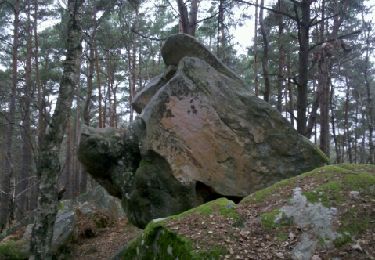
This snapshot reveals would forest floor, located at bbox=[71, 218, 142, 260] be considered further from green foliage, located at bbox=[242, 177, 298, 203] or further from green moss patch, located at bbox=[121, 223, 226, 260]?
green foliage, located at bbox=[242, 177, 298, 203]

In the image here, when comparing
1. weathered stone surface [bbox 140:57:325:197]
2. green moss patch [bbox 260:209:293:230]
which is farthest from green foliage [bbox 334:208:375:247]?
weathered stone surface [bbox 140:57:325:197]

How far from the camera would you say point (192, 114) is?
24.4ft

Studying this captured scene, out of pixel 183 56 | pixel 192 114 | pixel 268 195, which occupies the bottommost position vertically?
pixel 268 195

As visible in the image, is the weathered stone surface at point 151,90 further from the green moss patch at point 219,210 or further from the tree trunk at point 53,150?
the green moss patch at point 219,210

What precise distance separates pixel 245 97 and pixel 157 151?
6.58 feet

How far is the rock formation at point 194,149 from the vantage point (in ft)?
23.1

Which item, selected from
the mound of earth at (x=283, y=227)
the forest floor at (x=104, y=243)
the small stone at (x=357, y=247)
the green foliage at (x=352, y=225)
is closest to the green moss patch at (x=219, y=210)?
the mound of earth at (x=283, y=227)

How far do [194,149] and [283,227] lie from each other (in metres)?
3.54

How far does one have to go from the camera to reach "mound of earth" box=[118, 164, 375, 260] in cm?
350

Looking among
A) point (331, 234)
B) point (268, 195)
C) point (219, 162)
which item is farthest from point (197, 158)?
point (331, 234)

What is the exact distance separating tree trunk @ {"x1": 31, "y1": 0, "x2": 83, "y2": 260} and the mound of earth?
6.90 ft

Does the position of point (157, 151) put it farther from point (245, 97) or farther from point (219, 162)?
point (245, 97)

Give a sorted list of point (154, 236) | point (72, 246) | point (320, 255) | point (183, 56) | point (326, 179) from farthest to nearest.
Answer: point (72, 246), point (183, 56), point (326, 179), point (154, 236), point (320, 255)

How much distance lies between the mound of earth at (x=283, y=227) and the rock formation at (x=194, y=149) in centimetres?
267
